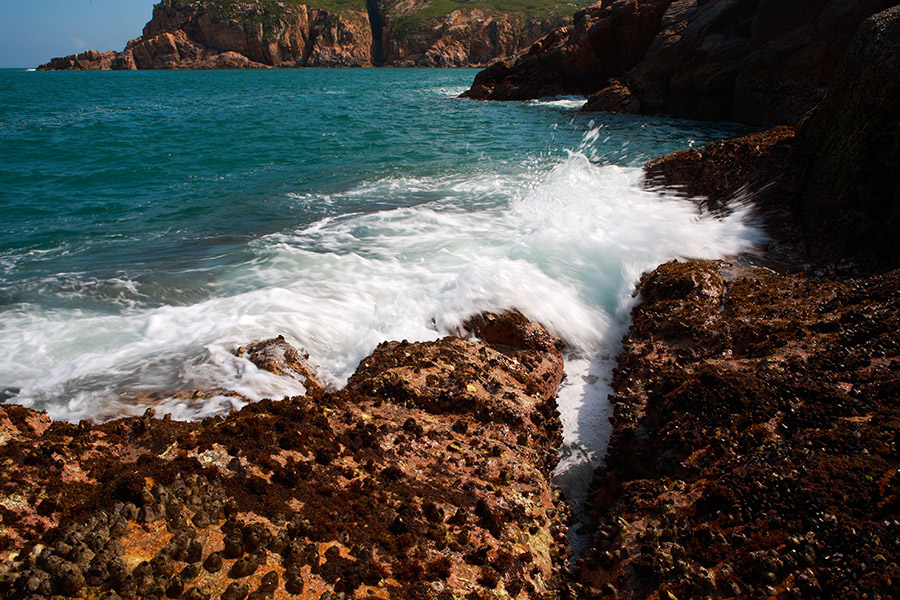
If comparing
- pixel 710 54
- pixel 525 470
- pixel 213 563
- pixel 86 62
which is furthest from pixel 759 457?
pixel 86 62

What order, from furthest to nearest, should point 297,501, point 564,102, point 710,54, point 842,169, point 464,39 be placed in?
1. point 464,39
2. point 564,102
3. point 710,54
4. point 842,169
5. point 297,501

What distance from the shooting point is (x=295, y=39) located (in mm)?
125938

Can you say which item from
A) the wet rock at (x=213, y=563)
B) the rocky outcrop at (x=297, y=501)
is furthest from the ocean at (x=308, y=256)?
the wet rock at (x=213, y=563)

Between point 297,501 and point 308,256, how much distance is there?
22.9ft

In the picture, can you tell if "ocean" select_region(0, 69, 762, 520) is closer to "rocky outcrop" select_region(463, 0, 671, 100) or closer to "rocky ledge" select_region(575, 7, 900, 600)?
"rocky ledge" select_region(575, 7, 900, 600)

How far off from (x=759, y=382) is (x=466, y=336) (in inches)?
132

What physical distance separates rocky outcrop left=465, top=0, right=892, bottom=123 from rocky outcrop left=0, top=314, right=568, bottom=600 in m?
23.6

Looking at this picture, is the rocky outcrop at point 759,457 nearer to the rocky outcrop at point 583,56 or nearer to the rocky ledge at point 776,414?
the rocky ledge at point 776,414

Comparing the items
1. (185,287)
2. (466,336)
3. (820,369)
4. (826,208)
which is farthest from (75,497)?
(826,208)

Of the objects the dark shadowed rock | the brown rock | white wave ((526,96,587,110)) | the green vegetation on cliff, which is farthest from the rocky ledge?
the green vegetation on cliff

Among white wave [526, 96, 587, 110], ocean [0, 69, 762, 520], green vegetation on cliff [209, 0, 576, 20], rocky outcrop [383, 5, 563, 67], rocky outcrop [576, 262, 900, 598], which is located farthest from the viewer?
green vegetation on cliff [209, 0, 576, 20]

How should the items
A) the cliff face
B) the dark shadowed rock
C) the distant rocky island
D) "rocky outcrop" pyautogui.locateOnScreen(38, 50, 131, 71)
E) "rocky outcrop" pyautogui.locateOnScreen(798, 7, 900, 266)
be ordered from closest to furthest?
the distant rocky island < "rocky outcrop" pyautogui.locateOnScreen(798, 7, 900, 266) < the dark shadowed rock < the cliff face < "rocky outcrop" pyautogui.locateOnScreen(38, 50, 131, 71)

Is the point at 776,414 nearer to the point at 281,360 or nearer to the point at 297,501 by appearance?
the point at 297,501

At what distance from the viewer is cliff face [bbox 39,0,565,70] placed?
121500 mm
